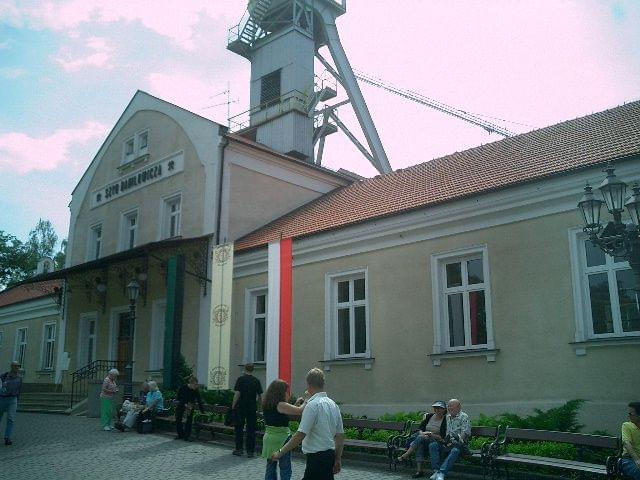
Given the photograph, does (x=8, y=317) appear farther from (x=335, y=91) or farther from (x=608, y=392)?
(x=608, y=392)

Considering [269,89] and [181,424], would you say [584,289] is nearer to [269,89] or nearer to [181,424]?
[181,424]

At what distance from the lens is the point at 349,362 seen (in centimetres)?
1595

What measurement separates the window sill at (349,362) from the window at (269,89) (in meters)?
18.8

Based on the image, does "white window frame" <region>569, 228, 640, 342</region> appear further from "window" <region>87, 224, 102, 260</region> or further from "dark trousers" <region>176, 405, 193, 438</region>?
"window" <region>87, 224, 102, 260</region>

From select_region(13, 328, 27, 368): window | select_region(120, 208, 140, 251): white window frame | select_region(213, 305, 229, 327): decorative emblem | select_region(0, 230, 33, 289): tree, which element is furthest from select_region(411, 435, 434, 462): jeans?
select_region(0, 230, 33, 289): tree

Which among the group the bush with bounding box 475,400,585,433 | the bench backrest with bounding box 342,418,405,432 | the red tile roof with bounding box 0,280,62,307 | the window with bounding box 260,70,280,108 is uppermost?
the window with bounding box 260,70,280,108

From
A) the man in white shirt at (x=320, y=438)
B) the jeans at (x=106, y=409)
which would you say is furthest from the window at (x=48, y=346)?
the man in white shirt at (x=320, y=438)

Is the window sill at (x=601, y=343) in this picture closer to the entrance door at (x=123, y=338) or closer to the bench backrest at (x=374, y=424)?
the bench backrest at (x=374, y=424)

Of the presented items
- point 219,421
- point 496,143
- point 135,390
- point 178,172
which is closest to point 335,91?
point 178,172

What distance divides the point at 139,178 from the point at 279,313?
11496mm

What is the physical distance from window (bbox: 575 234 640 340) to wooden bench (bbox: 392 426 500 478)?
2878 mm

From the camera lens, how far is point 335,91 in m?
34.7

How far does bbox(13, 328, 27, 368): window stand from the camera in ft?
105

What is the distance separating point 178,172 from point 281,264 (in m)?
8.18
